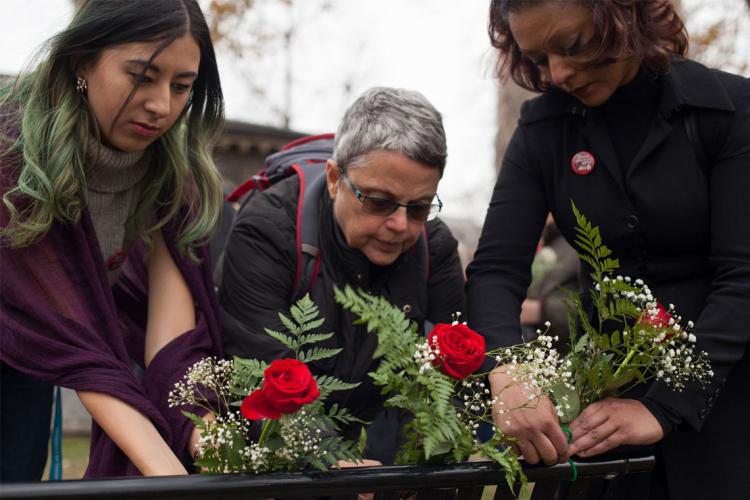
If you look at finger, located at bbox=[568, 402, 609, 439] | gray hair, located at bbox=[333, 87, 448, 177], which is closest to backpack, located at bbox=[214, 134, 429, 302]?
gray hair, located at bbox=[333, 87, 448, 177]

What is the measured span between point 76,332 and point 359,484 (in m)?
0.90

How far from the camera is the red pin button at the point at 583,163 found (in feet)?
8.12

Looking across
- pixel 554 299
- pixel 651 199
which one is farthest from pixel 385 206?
pixel 554 299

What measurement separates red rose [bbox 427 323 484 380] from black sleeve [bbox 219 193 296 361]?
28.8 inches

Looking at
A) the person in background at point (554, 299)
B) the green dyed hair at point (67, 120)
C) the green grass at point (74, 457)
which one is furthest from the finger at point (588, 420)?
the green grass at point (74, 457)

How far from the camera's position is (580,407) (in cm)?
218

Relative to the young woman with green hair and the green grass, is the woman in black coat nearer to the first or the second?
the young woman with green hair

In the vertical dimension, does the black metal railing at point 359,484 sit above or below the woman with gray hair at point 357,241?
below

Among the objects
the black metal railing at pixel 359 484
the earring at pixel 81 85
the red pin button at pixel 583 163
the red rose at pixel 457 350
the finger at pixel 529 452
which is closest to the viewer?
the black metal railing at pixel 359 484

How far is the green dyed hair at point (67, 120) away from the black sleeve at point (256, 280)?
227mm

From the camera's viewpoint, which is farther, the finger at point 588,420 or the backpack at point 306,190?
the backpack at point 306,190

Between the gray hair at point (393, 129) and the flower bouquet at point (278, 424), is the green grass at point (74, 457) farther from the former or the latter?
the flower bouquet at point (278, 424)

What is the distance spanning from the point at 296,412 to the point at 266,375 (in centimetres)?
12

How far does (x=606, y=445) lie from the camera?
2.10m
